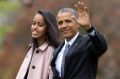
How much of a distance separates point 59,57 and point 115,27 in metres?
18.9

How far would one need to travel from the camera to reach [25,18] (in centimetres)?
2450

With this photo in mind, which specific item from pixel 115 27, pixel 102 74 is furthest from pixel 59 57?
pixel 115 27

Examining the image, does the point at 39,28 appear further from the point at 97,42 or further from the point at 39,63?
the point at 97,42

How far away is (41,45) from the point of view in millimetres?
6875

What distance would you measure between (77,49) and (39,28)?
0.66 meters

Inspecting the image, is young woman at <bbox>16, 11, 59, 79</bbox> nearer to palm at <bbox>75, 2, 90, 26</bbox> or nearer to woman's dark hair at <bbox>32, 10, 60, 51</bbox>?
woman's dark hair at <bbox>32, 10, 60, 51</bbox>

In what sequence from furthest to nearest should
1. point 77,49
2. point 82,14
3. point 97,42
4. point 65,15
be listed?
point 65,15
point 77,49
point 82,14
point 97,42

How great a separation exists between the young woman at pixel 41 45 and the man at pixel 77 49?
271mm

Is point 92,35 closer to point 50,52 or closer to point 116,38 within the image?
point 50,52

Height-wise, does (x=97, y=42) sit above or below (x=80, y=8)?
below

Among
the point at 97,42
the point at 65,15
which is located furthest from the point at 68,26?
the point at 97,42

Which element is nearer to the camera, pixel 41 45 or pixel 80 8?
pixel 80 8

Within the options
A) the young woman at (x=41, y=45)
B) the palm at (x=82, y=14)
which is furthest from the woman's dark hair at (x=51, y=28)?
the palm at (x=82, y=14)

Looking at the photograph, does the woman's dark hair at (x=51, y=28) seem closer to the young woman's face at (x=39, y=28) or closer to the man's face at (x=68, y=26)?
the young woman's face at (x=39, y=28)
